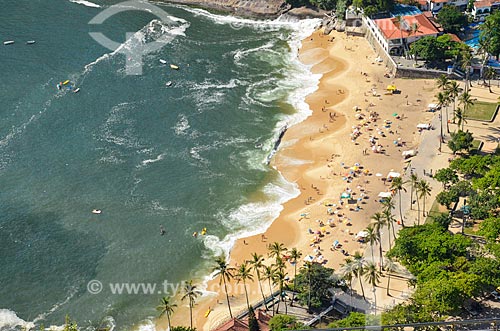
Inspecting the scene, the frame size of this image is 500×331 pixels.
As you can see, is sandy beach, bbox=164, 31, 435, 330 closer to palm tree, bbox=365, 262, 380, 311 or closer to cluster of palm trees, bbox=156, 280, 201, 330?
cluster of palm trees, bbox=156, 280, 201, 330

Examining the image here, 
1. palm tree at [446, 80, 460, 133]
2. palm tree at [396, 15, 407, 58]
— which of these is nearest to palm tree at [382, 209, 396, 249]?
palm tree at [446, 80, 460, 133]

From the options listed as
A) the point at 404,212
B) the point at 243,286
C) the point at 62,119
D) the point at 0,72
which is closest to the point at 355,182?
the point at 404,212

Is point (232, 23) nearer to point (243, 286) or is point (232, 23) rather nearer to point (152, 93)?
point (152, 93)

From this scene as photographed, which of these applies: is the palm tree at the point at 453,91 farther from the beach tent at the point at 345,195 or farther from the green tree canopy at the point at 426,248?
the green tree canopy at the point at 426,248

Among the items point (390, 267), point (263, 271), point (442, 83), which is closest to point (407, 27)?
point (442, 83)

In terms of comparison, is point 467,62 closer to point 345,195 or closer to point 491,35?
point 491,35

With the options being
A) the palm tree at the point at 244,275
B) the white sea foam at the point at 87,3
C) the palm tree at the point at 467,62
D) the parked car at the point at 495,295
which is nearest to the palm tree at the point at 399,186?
the parked car at the point at 495,295
